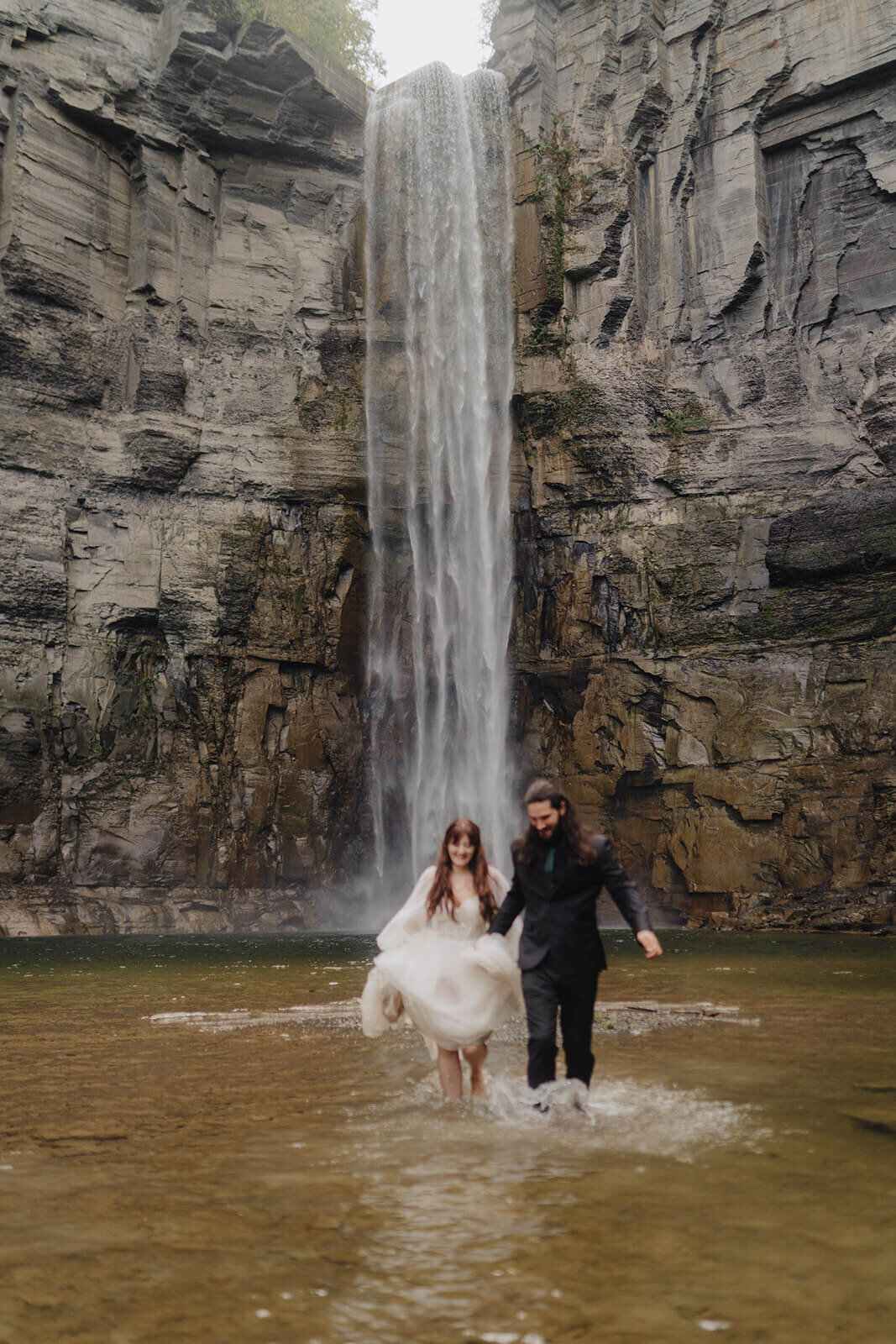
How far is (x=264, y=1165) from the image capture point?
4.48 meters

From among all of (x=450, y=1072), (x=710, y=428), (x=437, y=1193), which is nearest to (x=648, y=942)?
(x=450, y=1072)

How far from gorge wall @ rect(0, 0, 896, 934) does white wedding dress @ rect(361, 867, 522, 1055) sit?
17.8 meters

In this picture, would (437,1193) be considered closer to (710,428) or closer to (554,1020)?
(554,1020)

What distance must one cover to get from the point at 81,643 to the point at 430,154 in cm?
1474

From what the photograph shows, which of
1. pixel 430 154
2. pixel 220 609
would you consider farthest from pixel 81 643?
pixel 430 154

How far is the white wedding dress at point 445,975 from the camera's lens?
557cm

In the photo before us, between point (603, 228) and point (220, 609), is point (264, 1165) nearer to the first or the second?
point (220, 609)

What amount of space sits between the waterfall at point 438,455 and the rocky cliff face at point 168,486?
811 mm

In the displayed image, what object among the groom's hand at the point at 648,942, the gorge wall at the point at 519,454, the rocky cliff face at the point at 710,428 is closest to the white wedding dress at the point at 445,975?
the groom's hand at the point at 648,942

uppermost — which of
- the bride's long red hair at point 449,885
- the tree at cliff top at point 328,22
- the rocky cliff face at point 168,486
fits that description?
the tree at cliff top at point 328,22

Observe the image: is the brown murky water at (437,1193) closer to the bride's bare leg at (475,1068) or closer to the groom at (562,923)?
the bride's bare leg at (475,1068)

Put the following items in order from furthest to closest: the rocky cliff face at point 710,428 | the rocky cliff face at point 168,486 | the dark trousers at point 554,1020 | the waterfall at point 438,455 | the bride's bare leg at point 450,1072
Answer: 1. the waterfall at point 438,455
2. the rocky cliff face at point 168,486
3. the rocky cliff face at point 710,428
4. the bride's bare leg at point 450,1072
5. the dark trousers at point 554,1020

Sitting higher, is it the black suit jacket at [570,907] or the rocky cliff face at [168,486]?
the rocky cliff face at [168,486]

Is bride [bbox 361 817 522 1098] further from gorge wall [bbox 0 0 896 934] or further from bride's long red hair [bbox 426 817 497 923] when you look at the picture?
gorge wall [bbox 0 0 896 934]
